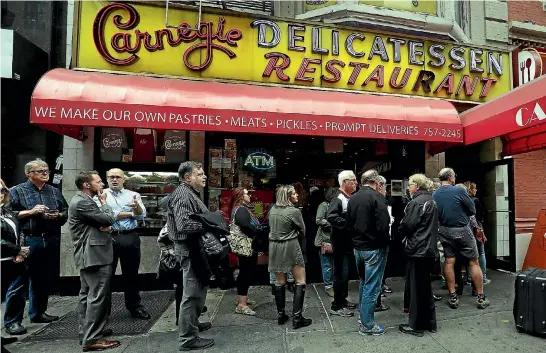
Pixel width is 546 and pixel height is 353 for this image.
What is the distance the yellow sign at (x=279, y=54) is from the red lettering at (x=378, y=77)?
0.06ft

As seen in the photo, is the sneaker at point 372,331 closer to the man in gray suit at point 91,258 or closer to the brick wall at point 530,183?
the man in gray suit at point 91,258

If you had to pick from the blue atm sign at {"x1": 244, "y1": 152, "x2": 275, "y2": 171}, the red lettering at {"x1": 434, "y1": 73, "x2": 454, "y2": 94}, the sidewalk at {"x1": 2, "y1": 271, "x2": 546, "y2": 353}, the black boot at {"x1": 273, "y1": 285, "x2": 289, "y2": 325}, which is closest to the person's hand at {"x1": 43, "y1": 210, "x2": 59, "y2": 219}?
the sidewalk at {"x1": 2, "y1": 271, "x2": 546, "y2": 353}

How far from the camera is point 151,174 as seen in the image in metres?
6.27

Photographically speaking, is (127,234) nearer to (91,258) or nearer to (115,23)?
(91,258)

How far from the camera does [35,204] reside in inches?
174

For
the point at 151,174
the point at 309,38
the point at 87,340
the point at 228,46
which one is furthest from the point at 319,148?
the point at 87,340

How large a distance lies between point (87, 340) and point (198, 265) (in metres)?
1.52

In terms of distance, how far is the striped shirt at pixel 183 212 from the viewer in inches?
139

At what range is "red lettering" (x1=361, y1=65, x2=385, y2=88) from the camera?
263 inches

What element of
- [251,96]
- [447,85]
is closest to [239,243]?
[251,96]

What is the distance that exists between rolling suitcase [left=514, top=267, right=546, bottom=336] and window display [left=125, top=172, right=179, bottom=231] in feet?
18.1

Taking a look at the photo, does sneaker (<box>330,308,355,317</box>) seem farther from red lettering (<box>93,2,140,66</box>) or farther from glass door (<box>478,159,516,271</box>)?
red lettering (<box>93,2,140,66</box>)

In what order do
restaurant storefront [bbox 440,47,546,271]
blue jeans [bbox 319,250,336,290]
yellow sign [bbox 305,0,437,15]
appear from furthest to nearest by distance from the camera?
yellow sign [bbox 305,0,437,15] < restaurant storefront [bbox 440,47,546,271] < blue jeans [bbox 319,250,336,290]

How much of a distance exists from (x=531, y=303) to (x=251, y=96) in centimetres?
481
